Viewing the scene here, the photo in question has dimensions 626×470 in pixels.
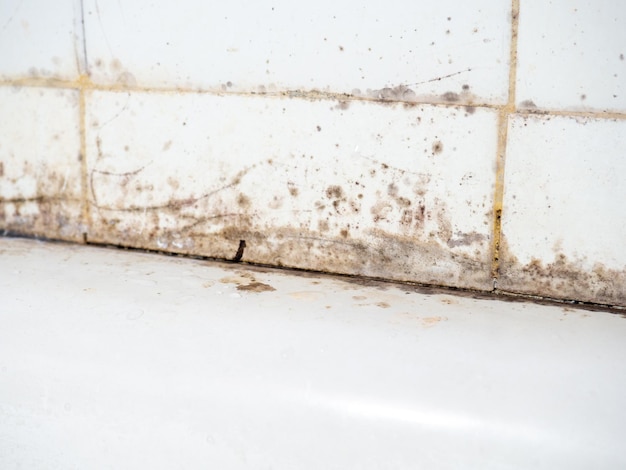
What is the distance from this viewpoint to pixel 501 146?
1.23 metres

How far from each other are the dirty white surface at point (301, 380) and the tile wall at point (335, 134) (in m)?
0.17

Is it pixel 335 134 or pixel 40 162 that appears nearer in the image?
pixel 335 134

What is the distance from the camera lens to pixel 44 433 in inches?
42.4

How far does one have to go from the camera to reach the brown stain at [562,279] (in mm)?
1223

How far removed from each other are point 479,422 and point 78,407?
0.71 m

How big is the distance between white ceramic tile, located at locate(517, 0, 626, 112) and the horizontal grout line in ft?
0.04

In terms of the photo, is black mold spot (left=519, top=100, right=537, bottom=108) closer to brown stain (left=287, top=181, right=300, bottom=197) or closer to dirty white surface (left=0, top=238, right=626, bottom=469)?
dirty white surface (left=0, top=238, right=626, bottom=469)

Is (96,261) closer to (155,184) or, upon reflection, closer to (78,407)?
(155,184)

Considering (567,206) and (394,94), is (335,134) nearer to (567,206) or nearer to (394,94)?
(394,94)

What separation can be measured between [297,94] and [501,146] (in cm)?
47

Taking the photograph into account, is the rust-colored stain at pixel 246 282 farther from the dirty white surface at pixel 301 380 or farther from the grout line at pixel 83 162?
the grout line at pixel 83 162

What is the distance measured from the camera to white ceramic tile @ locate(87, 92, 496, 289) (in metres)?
1.28

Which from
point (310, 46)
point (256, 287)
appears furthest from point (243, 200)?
point (310, 46)

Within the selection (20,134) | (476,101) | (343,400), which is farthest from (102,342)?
(476,101)
